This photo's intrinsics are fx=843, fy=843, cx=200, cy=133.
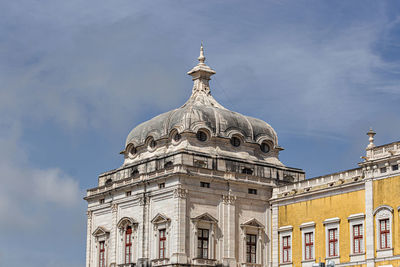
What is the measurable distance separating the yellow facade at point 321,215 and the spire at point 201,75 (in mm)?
15559

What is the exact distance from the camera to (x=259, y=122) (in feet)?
237

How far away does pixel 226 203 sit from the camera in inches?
2579

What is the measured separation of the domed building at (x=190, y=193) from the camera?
209 feet

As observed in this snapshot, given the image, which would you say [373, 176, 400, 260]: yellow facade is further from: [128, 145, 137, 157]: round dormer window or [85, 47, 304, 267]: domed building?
[128, 145, 137, 157]: round dormer window

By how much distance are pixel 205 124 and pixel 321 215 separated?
12.9m

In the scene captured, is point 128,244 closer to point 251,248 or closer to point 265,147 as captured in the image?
point 251,248

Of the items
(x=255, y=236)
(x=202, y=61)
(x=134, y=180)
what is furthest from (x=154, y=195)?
(x=202, y=61)

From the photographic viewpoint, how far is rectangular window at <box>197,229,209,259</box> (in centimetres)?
6366

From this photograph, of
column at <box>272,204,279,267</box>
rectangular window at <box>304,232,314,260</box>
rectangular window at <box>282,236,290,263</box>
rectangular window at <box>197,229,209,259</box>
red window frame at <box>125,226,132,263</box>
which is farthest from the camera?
red window frame at <box>125,226,132,263</box>

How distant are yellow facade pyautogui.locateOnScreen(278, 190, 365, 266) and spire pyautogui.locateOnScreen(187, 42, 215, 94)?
51.0ft

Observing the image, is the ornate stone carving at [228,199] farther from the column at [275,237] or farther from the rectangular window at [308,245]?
the rectangular window at [308,245]

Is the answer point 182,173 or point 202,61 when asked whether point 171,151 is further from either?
point 202,61

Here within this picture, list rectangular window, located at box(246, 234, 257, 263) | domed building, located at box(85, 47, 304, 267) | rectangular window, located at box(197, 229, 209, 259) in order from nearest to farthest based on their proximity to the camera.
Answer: rectangular window, located at box(197, 229, 209, 259), domed building, located at box(85, 47, 304, 267), rectangular window, located at box(246, 234, 257, 263)

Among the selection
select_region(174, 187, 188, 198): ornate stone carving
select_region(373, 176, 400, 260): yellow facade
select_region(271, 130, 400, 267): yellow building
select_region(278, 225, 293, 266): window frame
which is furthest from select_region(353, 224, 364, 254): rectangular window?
select_region(174, 187, 188, 198): ornate stone carving
